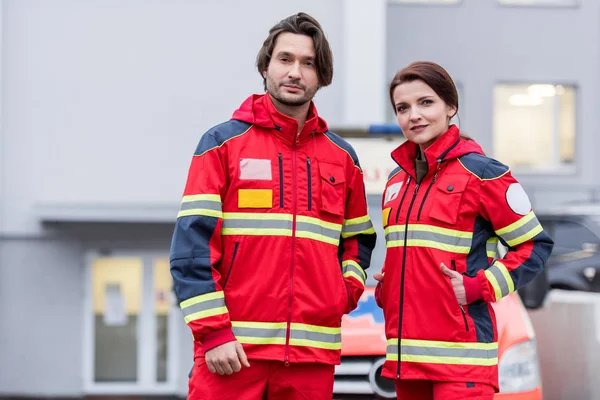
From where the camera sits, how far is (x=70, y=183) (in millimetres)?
11789

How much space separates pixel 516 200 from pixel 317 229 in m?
0.76

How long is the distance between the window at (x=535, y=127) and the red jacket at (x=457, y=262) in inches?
500

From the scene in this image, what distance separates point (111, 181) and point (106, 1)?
2.34 meters

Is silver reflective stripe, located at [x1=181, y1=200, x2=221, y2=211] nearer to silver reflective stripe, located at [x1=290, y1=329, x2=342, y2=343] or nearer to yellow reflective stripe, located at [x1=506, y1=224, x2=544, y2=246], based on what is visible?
silver reflective stripe, located at [x1=290, y1=329, x2=342, y2=343]

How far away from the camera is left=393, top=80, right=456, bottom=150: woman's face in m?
3.56

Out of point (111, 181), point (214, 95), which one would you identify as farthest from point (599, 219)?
point (111, 181)

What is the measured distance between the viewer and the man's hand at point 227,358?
3258mm

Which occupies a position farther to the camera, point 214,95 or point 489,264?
point 214,95

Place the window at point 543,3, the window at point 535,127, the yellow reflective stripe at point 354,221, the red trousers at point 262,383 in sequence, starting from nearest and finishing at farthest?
the red trousers at point 262,383, the yellow reflective stripe at point 354,221, the window at point 543,3, the window at point 535,127

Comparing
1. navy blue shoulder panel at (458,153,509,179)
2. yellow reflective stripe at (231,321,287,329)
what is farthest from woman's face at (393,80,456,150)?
yellow reflective stripe at (231,321,287,329)

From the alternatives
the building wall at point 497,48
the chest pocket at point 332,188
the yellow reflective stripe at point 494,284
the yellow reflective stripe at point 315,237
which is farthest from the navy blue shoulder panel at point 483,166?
the building wall at point 497,48

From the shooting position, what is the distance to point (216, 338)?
3283mm

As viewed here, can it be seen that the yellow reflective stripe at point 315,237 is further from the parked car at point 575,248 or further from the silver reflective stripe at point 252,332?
the parked car at point 575,248

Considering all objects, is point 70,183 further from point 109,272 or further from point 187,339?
point 187,339
